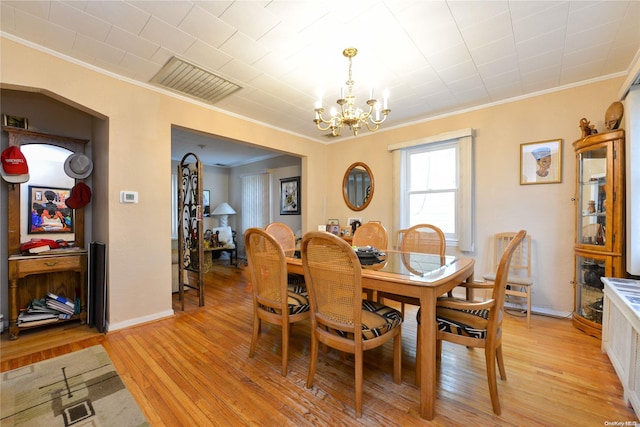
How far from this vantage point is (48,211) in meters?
2.78

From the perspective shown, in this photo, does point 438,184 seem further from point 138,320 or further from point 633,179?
point 138,320

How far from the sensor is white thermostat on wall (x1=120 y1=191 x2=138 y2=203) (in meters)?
2.65

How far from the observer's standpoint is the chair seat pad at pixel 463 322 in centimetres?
155

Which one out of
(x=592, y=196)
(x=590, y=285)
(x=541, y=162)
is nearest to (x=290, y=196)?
(x=541, y=162)

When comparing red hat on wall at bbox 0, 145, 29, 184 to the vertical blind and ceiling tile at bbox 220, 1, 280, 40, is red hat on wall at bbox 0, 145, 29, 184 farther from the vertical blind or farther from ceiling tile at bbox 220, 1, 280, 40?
the vertical blind

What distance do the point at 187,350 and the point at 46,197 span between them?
2247mm

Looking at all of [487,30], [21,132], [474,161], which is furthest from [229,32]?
[474,161]

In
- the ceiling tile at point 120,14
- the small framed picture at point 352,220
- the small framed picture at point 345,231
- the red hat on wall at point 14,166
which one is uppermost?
the ceiling tile at point 120,14

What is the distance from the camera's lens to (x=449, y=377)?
6.06 feet

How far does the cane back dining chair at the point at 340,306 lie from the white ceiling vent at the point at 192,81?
214cm

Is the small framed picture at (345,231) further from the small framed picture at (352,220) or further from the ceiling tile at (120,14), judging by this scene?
the ceiling tile at (120,14)

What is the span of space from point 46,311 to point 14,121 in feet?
6.15

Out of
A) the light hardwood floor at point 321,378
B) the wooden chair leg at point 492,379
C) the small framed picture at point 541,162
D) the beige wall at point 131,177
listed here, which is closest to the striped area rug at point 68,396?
the light hardwood floor at point 321,378

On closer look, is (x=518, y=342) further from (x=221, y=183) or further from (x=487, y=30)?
(x=221, y=183)
